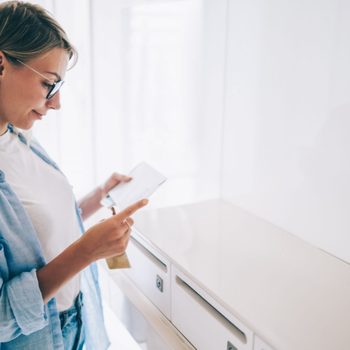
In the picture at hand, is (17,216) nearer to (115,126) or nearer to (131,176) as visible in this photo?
(131,176)

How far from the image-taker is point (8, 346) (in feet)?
2.78

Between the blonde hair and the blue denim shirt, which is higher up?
the blonde hair

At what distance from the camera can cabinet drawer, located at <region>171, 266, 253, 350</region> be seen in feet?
2.97

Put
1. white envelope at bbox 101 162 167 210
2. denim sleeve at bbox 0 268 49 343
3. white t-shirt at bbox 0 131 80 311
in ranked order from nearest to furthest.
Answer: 1. denim sleeve at bbox 0 268 49 343
2. white t-shirt at bbox 0 131 80 311
3. white envelope at bbox 101 162 167 210

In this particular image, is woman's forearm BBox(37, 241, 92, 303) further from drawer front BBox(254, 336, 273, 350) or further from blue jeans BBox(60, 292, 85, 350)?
drawer front BBox(254, 336, 273, 350)

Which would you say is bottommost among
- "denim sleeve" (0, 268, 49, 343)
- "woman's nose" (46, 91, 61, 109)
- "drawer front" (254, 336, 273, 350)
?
"drawer front" (254, 336, 273, 350)

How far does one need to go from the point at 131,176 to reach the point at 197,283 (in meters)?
0.36

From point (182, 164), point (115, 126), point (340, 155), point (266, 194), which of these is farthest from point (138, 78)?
point (340, 155)

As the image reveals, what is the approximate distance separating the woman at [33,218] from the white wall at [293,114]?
0.58 metres

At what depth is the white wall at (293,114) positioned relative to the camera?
114 cm

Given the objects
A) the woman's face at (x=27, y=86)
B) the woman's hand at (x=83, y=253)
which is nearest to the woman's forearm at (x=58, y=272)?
the woman's hand at (x=83, y=253)

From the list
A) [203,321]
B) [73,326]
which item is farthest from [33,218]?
[203,321]

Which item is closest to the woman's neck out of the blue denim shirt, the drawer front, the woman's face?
the woman's face

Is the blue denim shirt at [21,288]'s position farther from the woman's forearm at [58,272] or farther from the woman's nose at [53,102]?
the woman's nose at [53,102]
